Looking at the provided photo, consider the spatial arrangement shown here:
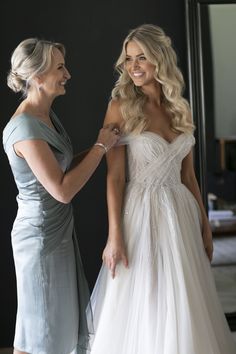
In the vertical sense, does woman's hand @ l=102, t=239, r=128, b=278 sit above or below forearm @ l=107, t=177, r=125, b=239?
below

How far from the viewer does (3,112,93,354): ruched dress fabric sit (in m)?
1.83

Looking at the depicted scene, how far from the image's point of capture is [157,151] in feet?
6.53

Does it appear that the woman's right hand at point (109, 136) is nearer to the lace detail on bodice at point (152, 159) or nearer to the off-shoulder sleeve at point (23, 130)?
the lace detail on bodice at point (152, 159)

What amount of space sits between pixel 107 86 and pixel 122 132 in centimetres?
65

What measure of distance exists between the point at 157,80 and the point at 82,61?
0.64 meters

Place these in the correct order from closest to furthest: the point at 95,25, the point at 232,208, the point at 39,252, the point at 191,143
→ 1. the point at 39,252
2. the point at 191,143
3. the point at 95,25
4. the point at 232,208

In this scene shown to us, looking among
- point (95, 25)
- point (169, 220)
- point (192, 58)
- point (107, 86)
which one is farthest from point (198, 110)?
point (169, 220)

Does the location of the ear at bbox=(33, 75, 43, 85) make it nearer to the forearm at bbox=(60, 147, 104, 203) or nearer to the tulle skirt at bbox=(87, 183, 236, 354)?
the forearm at bbox=(60, 147, 104, 203)

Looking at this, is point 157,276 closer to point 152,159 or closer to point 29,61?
point 152,159

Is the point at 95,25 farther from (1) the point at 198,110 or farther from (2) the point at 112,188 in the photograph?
(2) the point at 112,188

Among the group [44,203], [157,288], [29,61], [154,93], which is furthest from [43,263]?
[154,93]

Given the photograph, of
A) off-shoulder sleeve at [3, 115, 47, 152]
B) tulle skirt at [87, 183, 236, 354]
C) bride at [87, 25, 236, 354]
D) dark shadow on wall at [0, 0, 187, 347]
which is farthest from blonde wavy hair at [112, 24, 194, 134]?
dark shadow on wall at [0, 0, 187, 347]

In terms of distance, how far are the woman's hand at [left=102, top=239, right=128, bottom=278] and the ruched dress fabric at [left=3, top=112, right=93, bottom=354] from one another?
143 millimetres

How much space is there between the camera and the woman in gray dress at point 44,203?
1.77 metres
